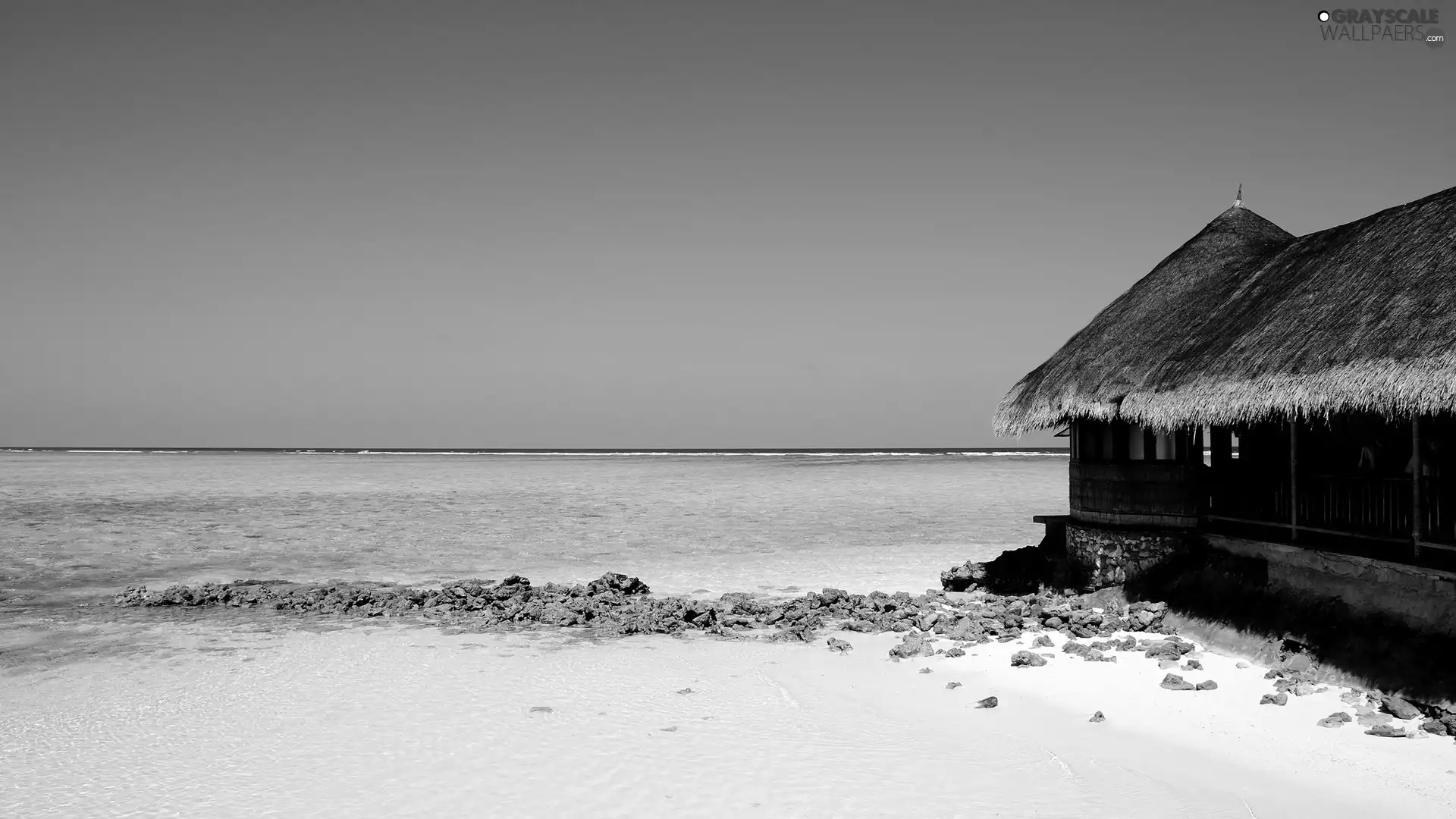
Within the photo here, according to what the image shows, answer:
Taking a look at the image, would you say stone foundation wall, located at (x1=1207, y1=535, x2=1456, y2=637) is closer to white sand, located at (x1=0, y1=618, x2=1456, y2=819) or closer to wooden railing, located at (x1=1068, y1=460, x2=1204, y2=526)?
wooden railing, located at (x1=1068, y1=460, x2=1204, y2=526)

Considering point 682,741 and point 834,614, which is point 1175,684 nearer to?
point 682,741

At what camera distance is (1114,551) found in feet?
38.2

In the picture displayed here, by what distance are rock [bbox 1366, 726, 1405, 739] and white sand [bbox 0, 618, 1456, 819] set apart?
0.04 m

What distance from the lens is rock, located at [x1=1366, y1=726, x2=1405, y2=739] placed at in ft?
22.0

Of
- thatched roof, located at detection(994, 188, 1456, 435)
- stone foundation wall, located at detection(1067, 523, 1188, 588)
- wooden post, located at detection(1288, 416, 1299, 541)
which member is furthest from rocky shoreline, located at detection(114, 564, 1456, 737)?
thatched roof, located at detection(994, 188, 1456, 435)

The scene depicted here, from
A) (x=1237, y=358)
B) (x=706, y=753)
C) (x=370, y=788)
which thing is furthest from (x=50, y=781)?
(x=1237, y=358)

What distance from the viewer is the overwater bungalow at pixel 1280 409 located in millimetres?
8031

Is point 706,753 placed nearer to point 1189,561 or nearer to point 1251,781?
point 1251,781

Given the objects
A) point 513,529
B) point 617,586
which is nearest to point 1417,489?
point 617,586

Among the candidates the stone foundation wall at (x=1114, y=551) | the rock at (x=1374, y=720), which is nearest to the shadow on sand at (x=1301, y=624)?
the stone foundation wall at (x=1114, y=551)

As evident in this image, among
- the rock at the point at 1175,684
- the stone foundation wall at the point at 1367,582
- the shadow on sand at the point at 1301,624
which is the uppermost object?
the stone foundation wall at the point at 1367,582

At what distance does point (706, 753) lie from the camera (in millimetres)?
7047

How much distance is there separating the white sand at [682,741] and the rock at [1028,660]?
88 millimetres

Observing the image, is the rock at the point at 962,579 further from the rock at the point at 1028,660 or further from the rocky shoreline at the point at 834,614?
the rock at the point at 1028,660
